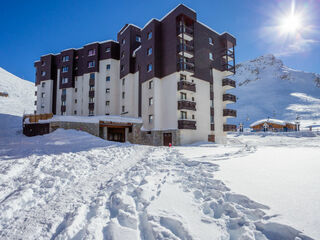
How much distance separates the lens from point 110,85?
3341cm

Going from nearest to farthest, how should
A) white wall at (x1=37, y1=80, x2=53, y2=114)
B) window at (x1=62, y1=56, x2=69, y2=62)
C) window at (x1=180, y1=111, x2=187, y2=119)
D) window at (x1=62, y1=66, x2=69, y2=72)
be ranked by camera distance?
window at (x1=180, y1=111, x2=187, y2=119)
window at (x1=62, y1=66, x2=69, y2=72)
window at (x1=62, y1=56, x2=69, y2=62)
white wall at (x1=37, y1=80, x2=53, y2=114)

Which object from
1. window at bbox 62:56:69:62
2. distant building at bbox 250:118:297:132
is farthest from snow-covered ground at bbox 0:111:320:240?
distant building at bbox 250:118:297:132

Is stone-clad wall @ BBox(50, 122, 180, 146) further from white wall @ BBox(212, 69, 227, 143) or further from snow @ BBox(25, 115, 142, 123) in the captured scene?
white wall @ BBox(212, 69, 227, 143)

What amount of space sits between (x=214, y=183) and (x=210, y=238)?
232 cm

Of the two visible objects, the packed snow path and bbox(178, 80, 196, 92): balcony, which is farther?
bbox(178, 80, 196, 92): balcony

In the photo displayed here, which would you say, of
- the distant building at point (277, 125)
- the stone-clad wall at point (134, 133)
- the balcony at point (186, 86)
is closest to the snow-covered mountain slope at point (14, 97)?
the stone-clad wall at point (134, 133)

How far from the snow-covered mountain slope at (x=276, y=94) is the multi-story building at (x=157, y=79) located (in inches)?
2320

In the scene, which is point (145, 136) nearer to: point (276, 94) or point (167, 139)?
point (167, 139)

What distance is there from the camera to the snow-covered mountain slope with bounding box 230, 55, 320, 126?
80.7 m

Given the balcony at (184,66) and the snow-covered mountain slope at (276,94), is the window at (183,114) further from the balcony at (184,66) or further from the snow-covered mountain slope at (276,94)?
the snow-covered mountain slope at (276,94)

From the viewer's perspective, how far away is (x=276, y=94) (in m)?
99.9

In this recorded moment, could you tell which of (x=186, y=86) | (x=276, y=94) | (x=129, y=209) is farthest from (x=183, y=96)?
(x=276, y=94)

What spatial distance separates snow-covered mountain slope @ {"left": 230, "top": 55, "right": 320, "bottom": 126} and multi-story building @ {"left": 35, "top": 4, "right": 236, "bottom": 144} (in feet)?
193

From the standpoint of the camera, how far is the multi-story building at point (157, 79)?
24.5 m
